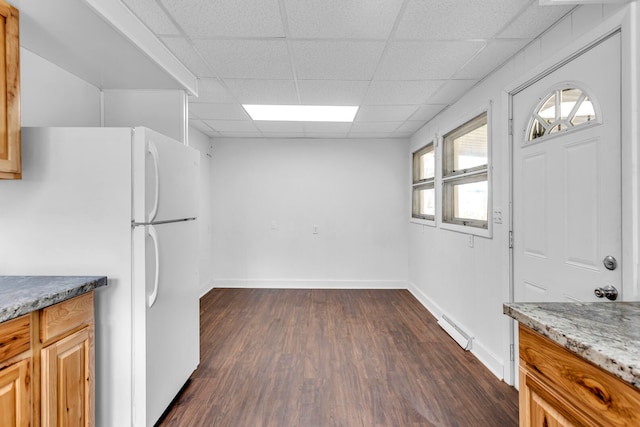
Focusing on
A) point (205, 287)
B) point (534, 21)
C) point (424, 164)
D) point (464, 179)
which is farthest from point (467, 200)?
point (205, 287)

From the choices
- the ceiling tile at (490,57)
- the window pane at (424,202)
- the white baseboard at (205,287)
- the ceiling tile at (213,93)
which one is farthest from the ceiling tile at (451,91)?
the white baseboard at (205,287)

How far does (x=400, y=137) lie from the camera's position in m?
5.01

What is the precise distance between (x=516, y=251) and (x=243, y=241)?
12.6 ft

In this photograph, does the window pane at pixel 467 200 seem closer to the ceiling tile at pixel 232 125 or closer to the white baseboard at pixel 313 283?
the white baseboard at pixel 313 283

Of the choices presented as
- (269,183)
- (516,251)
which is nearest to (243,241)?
(269,183)

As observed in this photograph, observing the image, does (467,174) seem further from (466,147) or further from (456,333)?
(456,333)

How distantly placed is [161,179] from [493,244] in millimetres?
2451

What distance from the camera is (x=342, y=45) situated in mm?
2135

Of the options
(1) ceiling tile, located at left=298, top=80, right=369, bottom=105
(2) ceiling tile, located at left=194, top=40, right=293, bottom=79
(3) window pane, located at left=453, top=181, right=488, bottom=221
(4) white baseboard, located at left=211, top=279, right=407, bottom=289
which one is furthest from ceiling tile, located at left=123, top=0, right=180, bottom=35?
(4) white baseboard, located at left=211, top=279, right=407, bottom=289

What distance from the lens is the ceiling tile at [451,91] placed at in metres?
2.80

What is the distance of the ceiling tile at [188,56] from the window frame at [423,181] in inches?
105

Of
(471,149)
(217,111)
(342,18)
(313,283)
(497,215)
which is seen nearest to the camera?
(342,18)

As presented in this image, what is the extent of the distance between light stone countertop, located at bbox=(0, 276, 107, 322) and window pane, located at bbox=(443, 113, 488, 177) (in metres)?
2.92

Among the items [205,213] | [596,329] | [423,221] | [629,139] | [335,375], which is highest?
[629,139]
